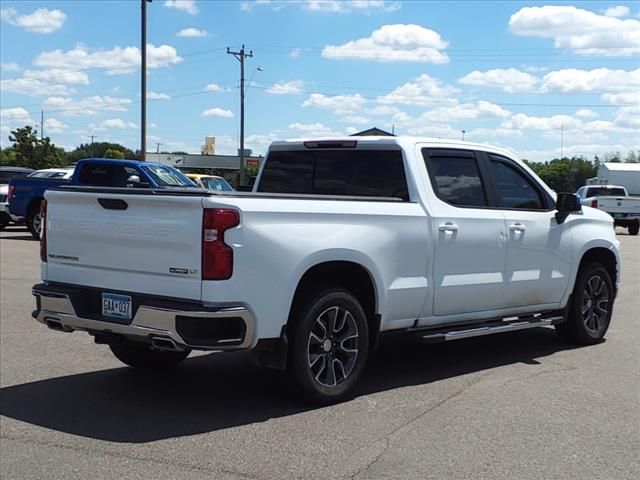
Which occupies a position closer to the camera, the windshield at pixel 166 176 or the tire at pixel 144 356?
the tire at pixel 144 356

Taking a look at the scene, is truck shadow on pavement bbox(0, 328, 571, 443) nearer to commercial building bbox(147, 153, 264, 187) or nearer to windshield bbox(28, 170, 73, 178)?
windshield bbox(28, 170, 73, 178)

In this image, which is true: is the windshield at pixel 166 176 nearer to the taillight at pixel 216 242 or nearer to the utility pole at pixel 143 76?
the taillight at pixel 216 242

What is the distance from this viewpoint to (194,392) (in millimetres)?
6023

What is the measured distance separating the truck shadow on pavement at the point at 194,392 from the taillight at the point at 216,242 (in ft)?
3.63

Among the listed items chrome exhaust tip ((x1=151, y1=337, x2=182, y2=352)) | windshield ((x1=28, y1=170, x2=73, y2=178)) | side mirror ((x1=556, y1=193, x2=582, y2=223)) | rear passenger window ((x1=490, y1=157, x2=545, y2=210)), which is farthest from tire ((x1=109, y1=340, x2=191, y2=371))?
windshield ((x1=28, y1=170, x2=73, y2=178))

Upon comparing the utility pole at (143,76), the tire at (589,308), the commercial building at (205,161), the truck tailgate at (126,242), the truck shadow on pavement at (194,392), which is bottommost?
the truck shadow on pavement at (194,392)

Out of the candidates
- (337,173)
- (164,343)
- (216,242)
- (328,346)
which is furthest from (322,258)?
(337,173)

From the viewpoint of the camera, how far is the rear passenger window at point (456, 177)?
21.6 ft

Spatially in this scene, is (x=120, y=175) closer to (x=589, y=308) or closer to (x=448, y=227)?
(x=589, y=308)

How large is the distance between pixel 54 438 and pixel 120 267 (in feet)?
3.99

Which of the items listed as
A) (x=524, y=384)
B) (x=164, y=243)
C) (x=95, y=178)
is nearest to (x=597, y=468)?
(x=524, y=384)

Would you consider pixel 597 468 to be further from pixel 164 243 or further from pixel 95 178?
pixel 95 178

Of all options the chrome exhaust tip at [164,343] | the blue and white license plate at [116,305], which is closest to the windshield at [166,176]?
the blue and white license plate at [116,305]

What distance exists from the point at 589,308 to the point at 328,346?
3.66m
